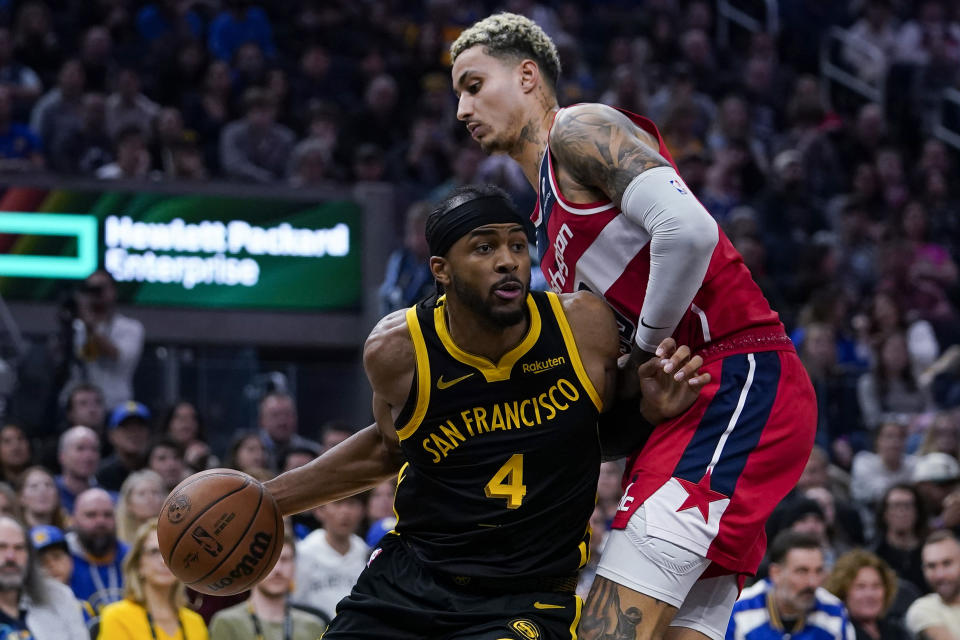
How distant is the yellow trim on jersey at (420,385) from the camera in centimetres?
468

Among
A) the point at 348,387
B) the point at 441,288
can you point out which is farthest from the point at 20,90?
the point at 441,288

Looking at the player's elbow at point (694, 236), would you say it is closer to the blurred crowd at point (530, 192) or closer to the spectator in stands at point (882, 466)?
the blurred crowd at point (530, 192)

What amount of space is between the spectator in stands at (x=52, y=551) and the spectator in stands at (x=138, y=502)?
0.52 metres

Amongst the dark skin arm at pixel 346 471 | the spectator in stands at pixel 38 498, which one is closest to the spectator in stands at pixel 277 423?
the spectator in stands at pixel 38 498

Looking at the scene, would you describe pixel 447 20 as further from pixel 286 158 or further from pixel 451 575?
pixel 451 575

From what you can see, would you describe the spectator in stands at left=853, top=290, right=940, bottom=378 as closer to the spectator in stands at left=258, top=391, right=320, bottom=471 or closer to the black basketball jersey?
the spectator in stands at left=258, top=391, right=320, bottom=471

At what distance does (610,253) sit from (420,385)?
72 cm

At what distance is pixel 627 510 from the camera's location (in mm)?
4621

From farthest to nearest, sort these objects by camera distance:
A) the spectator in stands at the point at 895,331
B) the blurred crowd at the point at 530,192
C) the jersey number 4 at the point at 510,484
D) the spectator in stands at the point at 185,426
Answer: the spectator in stands at the point at 895,331
the spectator in stands at the point at 185,426
the blurred crowd at the point at 530,192
the jersey number 4 at the point at 510,484

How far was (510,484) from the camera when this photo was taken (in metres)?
4.65

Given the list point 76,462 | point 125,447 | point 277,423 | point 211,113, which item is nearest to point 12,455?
point 76,462

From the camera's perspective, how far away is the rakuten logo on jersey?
4.83 metres

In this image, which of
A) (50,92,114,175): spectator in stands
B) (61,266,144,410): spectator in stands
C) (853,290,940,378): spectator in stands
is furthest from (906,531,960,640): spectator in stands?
(50,92,114,175): spectator in stands

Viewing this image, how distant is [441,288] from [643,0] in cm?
1536
